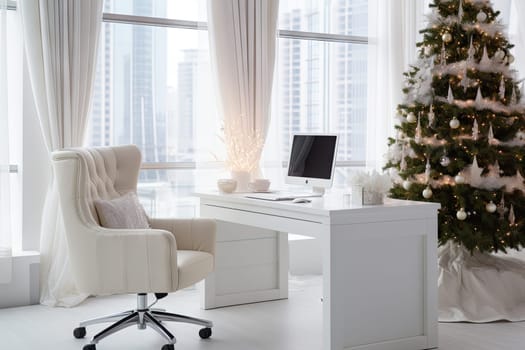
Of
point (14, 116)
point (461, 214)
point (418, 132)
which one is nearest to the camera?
point (461, 214)

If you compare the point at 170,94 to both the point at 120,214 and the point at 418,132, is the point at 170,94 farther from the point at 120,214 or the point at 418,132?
the point at 418,132

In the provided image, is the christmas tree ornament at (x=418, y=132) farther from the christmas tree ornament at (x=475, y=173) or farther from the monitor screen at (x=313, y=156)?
the monitor screen at (x=313, y=156)

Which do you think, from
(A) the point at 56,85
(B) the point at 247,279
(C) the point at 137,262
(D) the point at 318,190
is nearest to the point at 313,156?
(D) the point at 318,190

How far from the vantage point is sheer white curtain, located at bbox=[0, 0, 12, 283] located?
411cm

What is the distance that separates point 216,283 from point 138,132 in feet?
4.28

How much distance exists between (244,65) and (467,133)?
1711mm

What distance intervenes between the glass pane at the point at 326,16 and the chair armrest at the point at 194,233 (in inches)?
85.2

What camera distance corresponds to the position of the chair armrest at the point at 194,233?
366 centimetres

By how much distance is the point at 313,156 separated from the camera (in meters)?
3.99

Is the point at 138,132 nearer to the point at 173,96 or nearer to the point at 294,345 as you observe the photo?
the point at 173,96

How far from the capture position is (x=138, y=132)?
15.6ft

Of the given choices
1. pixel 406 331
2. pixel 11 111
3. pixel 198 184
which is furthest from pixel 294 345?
pixel 11 111

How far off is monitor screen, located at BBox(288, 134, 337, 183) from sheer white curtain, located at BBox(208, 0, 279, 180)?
0.61 metres

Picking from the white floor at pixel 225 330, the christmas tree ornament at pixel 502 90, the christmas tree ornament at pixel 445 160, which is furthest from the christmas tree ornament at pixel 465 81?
A: the white floor at pixel 225 330
